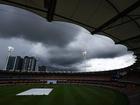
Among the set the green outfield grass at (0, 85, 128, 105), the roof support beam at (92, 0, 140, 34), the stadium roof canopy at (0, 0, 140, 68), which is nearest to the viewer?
the roof support beam at (92, 0, 140, 34)

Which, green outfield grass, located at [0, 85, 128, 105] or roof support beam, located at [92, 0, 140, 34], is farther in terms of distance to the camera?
green outfield grass, located at [0, 85, 128, 105]

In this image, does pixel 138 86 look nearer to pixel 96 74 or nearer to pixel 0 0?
pixel 0 0

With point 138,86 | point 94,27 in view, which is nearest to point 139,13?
point 94,27

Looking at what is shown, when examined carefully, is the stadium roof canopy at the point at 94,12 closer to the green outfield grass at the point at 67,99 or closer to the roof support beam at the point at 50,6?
the roof support beam at the point at 50,6

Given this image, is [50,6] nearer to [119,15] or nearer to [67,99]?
[119,15]

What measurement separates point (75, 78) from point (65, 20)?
5672 centimetres

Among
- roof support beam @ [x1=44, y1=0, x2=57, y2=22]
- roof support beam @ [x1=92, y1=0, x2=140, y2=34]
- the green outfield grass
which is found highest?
roof support beam @ [x1=44, y1=0, x2=57, y2=22]

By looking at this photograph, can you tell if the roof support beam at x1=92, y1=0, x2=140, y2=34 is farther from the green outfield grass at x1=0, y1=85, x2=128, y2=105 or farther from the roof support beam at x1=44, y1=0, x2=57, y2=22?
the green outfield grass at x1=0, y1=85, x2=128, y2=105

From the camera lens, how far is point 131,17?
22.8ft

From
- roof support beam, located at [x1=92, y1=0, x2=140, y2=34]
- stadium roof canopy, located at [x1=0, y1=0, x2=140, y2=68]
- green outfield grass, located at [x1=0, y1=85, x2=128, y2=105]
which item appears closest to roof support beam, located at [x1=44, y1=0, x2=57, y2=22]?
stadium roof canopy, located at [x1=0, y1=0, x2=140, y2=68]

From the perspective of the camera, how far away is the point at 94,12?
6859 mm

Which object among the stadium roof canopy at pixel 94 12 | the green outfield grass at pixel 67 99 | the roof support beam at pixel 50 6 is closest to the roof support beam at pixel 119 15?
the stadium roof canopy at pixel 94 12

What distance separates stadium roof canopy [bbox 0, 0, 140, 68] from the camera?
5.83 m

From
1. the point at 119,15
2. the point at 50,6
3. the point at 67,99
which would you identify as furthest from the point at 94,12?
the point at 67,99
